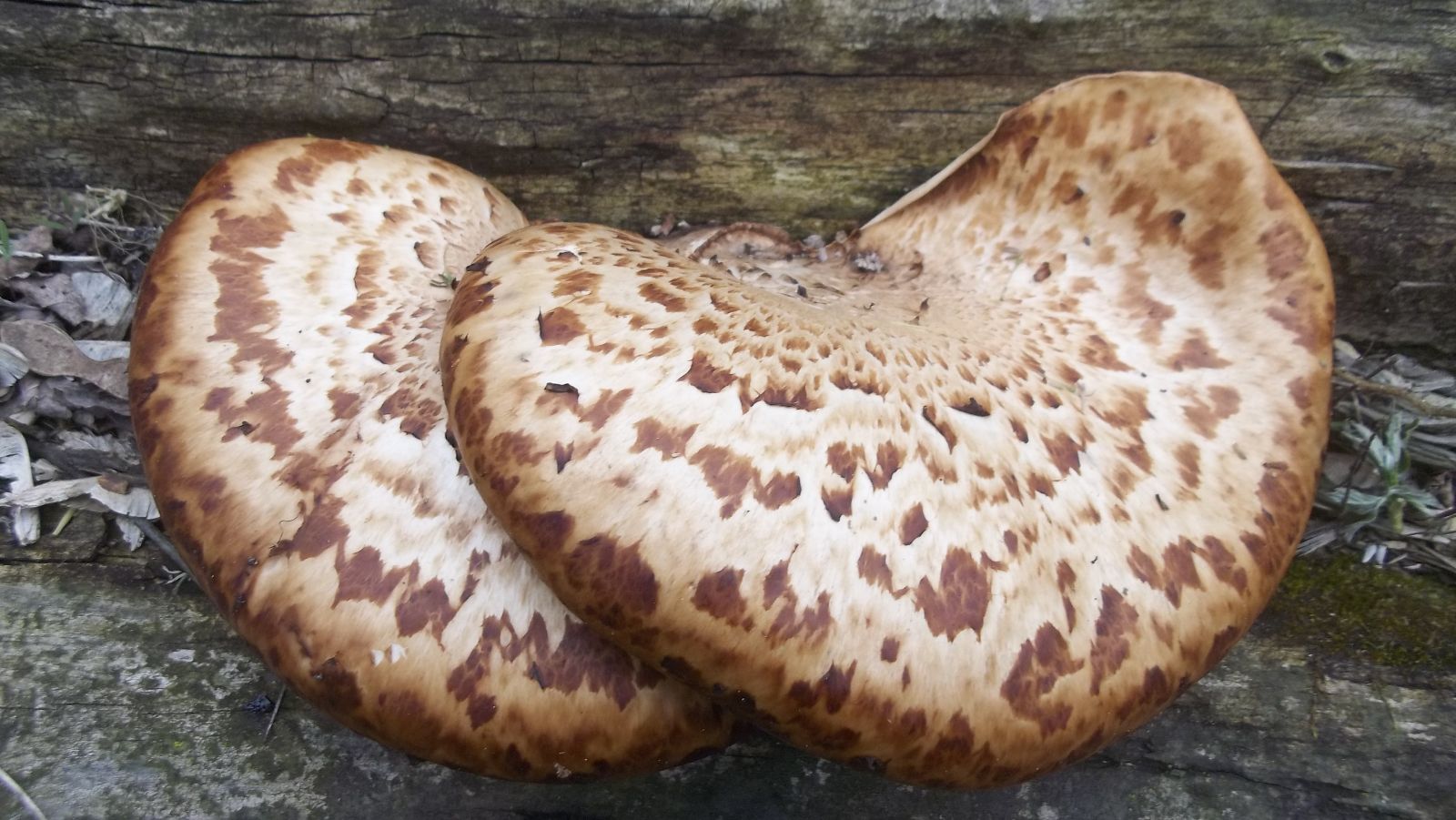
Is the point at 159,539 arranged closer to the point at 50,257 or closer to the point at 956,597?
the point at 50,257

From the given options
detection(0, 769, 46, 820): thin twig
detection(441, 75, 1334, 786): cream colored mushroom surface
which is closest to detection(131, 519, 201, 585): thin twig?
detection(0, 769, 46, 820): thin twig

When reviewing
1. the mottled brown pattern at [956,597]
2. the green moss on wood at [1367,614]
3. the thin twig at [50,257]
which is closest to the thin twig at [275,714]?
the thin twig at [50,257]

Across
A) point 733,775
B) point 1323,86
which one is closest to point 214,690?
point 733,775

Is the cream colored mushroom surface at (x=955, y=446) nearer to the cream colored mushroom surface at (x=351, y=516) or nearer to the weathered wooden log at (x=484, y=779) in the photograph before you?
the cream colored mushroom surface at (x=351, y=516)

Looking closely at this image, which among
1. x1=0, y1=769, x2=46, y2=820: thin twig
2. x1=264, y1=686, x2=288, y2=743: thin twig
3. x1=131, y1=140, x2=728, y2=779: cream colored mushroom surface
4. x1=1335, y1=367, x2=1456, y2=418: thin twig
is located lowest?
x1=0, y1=769, x2=46, y2=820: thin twig

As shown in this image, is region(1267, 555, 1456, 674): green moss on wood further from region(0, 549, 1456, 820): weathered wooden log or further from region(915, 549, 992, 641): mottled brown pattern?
region(915, 549, 992, 641): mottled brown pattern

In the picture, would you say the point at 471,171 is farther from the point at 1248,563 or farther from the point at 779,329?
the point at 1248,563

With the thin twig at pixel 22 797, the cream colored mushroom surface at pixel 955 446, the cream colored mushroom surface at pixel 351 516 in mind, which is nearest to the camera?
the cream colored mushroom surface at pixel 955 446
